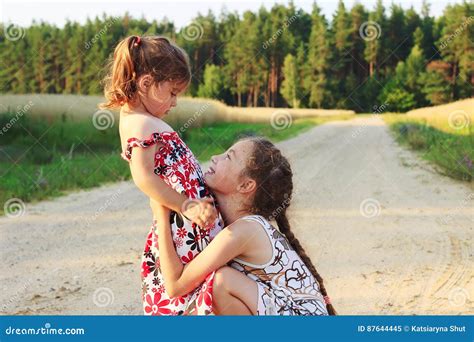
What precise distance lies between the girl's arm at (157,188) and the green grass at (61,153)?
13.0 feet

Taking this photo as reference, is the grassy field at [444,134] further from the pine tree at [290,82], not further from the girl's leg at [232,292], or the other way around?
the girl's leg at [232,292]

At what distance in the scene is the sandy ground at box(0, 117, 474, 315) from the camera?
3.74 m

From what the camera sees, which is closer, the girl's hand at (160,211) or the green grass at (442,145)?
the girl's hand at (160,211)

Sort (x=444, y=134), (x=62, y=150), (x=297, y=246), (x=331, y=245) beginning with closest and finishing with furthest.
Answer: (x=297, y=246) → (x=331, y=245) → (x=62, y=150) → (x=444, y=134)

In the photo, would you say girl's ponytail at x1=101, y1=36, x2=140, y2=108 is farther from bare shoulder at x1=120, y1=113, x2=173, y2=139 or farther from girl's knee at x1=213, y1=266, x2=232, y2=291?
girl's knee at x1=213, y1=266, x2=232, y2=291

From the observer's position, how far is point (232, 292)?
7.75ft

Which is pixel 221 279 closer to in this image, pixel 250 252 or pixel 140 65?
pixel 250 252

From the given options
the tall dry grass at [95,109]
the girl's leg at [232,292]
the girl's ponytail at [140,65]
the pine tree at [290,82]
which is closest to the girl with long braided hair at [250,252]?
the girl's leg at [232,292]

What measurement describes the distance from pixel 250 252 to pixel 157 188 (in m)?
0.40

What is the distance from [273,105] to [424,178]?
5589 mm

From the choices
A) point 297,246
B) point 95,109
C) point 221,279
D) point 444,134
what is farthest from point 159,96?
point 444,134

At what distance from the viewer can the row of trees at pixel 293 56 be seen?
464 inches

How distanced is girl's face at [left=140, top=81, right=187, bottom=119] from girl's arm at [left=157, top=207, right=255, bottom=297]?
0.37 meters

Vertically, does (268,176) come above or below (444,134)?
above
